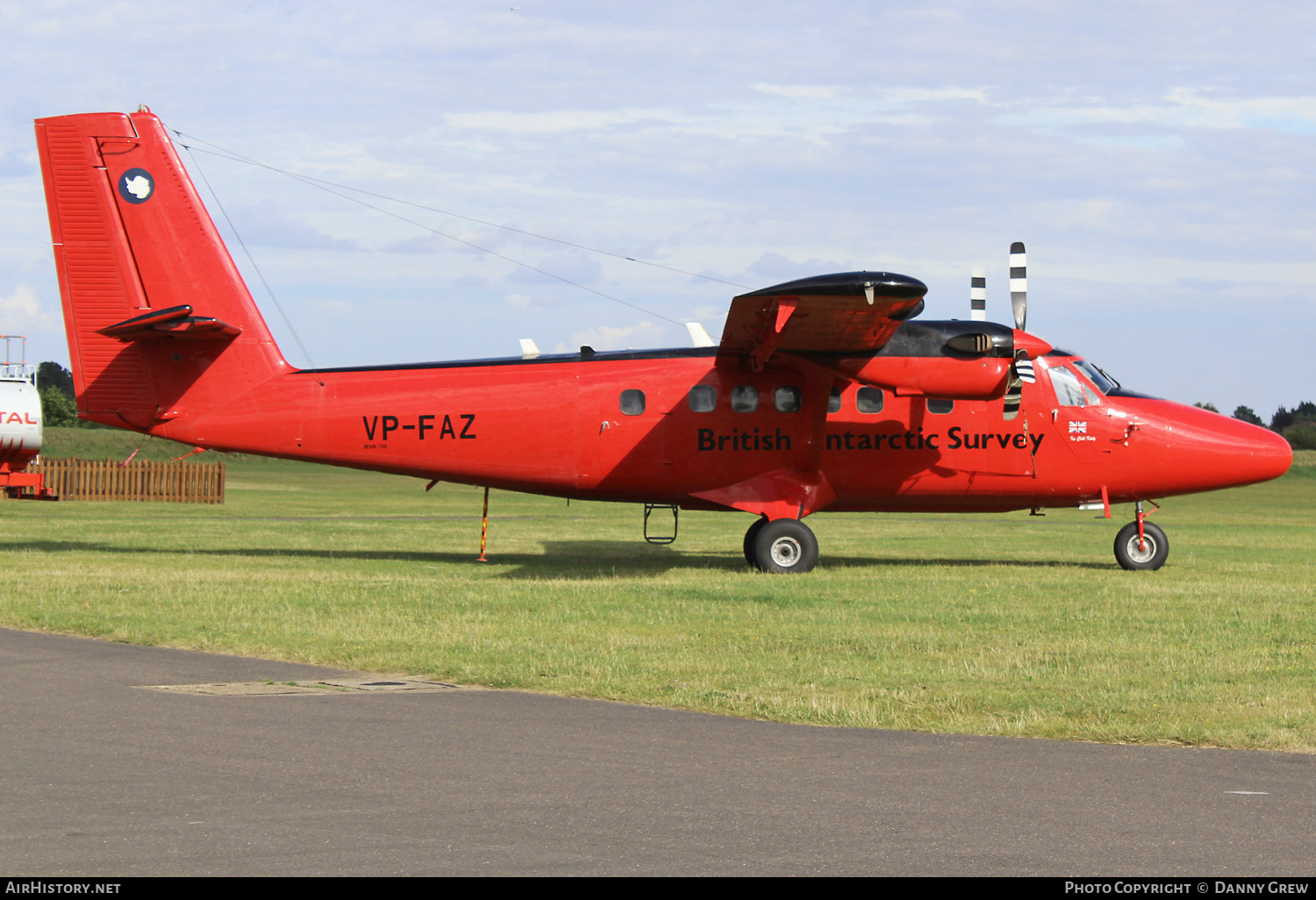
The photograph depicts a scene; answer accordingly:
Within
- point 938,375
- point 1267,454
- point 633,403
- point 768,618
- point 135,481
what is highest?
point 938,375

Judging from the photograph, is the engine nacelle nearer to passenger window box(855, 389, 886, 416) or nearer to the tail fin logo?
passenger window box(855, 389, 886, 416)

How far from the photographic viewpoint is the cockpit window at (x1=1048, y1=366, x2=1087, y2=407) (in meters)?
23.8

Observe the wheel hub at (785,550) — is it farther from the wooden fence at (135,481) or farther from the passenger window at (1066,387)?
the wooden fence at (135,481)

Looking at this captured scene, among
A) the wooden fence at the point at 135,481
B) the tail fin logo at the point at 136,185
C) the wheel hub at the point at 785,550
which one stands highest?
the tail fin logo at the point at 136,185

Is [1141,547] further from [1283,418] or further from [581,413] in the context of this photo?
[1283,418]

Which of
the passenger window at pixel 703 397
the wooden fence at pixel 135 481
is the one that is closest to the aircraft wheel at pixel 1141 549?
the passenger window at pixel 703 397

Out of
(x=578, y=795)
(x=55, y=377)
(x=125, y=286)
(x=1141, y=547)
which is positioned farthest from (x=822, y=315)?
(x=55, y=377)

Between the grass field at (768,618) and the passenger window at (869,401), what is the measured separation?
296 centimetres

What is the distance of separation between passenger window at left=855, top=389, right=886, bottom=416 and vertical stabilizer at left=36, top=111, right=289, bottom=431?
34.2 feet

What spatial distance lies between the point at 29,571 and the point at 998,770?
17.5 metres

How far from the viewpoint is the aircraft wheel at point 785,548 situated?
22.8 metres

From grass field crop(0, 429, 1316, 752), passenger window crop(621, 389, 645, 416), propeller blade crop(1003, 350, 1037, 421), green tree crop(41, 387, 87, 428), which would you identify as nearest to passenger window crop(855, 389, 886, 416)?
propeller blade crop(1003, 350, 1037, 421)

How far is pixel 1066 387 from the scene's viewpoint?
937 inches

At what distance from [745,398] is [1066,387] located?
19.1 ft
